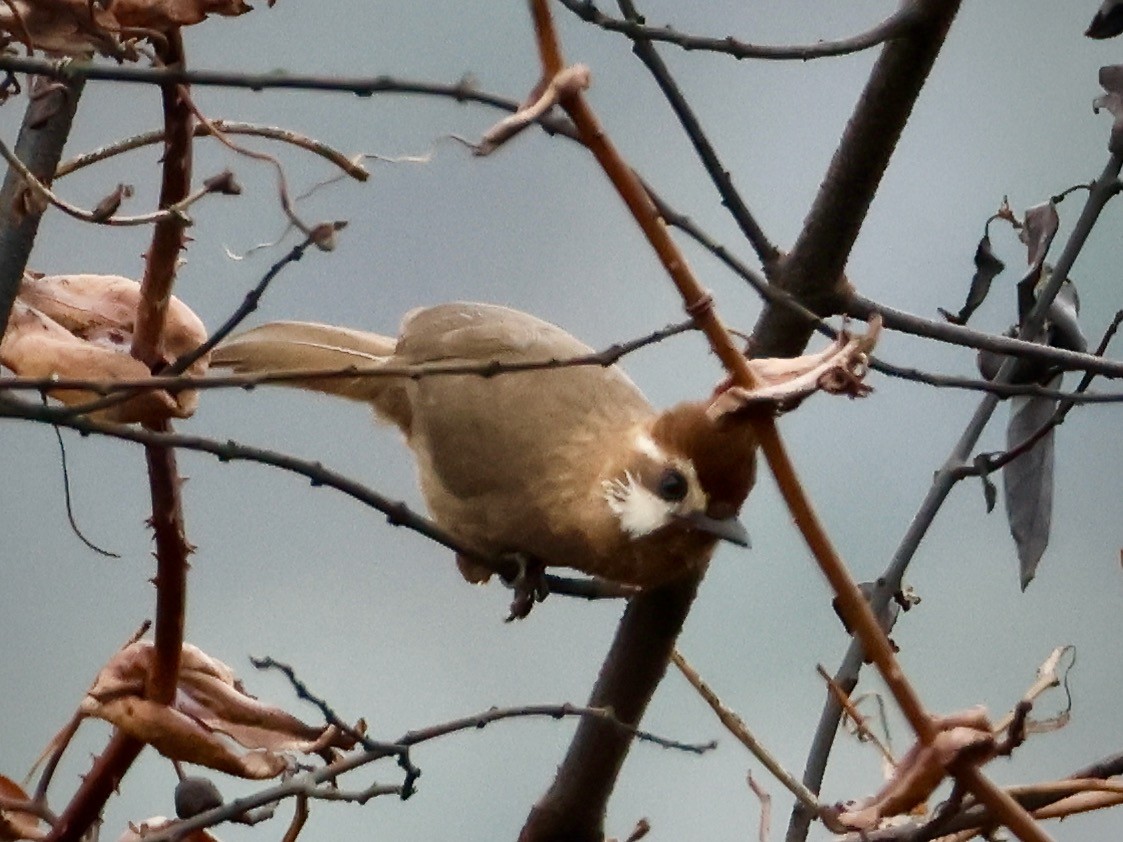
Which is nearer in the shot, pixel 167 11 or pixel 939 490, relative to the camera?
pixel 167 11

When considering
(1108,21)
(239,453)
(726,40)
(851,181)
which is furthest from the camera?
(1108,21)

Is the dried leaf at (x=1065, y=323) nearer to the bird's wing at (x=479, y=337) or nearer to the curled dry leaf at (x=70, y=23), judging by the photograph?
the bird's wing at (x=479, y=337)

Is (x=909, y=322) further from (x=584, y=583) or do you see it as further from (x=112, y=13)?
(x=112, y=13)

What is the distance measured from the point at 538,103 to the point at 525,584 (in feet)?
5.19

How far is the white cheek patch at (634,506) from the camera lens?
2.20 metres

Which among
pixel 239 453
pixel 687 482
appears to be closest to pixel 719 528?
pixel 687 482

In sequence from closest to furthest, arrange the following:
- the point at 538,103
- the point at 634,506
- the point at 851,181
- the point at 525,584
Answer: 1. the point at 538,103
2. the point at 851,181
3. the point at 634,506
4. the point at 525,584

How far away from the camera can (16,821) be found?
144 centimetres

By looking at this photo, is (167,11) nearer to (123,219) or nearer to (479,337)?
(123,219)

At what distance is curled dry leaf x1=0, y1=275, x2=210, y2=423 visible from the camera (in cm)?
130

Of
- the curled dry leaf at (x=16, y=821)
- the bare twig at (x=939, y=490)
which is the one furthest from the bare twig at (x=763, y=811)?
the curled dry leaf at (x=16, y=821)

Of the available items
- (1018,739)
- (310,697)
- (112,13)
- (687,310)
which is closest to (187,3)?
(112,13)

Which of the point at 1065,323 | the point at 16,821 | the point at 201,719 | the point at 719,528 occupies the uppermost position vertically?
the point at 1065,323

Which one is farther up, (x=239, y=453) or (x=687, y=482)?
(x=687, y=482)
